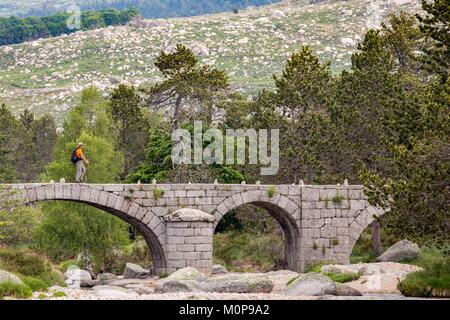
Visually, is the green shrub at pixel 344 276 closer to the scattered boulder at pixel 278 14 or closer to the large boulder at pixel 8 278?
the large boulder at pixel 8 278

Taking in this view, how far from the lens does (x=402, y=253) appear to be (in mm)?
49438

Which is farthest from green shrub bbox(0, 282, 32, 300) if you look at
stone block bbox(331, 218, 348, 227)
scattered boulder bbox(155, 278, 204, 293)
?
stone block bbox(331, 218, 348, 227)

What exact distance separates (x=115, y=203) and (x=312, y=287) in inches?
654

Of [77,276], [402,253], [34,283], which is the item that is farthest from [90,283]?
[34,283]

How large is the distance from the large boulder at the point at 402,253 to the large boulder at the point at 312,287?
51.2 feet

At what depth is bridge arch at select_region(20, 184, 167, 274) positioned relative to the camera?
46.2 meters

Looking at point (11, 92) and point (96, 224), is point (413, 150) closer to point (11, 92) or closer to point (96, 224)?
point (96, 224)

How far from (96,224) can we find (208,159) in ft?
37.9

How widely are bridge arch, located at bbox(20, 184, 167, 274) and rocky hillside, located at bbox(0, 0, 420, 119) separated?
→ 69.8m

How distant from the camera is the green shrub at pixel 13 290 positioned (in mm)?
28734

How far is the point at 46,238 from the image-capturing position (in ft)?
179

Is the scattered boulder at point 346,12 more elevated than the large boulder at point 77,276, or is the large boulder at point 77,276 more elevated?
the scattered boulder at point 346,12

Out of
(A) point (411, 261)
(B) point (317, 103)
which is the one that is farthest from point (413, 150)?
(B) point (317, 103)

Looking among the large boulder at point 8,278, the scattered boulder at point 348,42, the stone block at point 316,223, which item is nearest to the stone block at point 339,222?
the stone block at point 316,223
